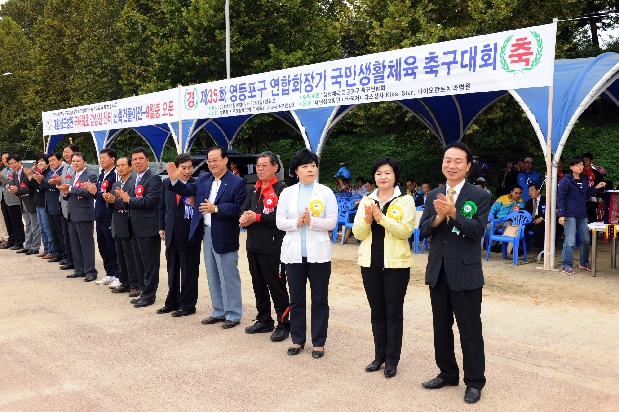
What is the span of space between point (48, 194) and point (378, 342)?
22.7ft

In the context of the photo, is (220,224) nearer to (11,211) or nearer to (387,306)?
(387,306)

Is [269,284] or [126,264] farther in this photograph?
[126,264]

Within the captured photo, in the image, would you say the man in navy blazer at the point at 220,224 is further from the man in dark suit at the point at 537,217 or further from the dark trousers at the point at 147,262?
the man in dark suit at the point at 537,217

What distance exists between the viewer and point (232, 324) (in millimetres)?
5527

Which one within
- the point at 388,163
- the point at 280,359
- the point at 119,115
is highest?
the point at 119,115

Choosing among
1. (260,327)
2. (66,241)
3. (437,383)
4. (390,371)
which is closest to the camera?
(437,383)

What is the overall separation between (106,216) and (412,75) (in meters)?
5.10

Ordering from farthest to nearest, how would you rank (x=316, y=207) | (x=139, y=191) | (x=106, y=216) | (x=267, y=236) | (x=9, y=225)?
(x=9, y=225)
(x=106, y=216)
(x=139, y=191)
(x=267, y=236)
(x=316, y=207)

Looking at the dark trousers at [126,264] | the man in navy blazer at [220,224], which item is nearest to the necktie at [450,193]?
the man in navy blazer at [220,224]

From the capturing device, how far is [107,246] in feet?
25.1

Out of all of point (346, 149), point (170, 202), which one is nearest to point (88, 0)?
point (346, 149)

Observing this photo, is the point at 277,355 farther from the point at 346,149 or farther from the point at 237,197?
the point at 346,149

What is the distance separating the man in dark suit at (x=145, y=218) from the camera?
20.8ft

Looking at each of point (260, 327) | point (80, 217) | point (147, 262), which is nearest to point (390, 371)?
point (260, 327)
